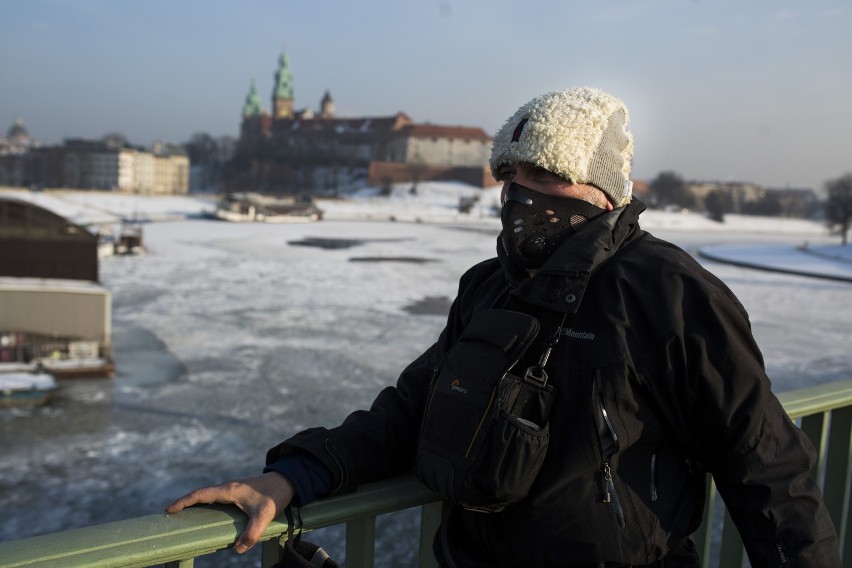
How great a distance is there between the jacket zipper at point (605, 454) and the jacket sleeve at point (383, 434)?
314 mm

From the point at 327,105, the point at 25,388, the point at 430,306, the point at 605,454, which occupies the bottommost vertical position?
the point at 25,388

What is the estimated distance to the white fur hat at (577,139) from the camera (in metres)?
1.19

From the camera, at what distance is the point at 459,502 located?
1.10m

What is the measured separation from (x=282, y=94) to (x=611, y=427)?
86.3m

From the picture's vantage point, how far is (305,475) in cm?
120

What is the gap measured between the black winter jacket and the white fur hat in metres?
0.12

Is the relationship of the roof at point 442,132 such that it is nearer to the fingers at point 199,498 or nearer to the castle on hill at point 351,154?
the castle on hill at point 351,154

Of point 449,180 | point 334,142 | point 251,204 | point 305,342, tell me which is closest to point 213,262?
point 305,342

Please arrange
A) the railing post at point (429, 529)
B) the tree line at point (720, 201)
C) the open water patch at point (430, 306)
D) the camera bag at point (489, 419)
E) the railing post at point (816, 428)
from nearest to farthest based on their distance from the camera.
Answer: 1. the camera bag at point (489, 419)
2. the railing post at point (429, 529)
3. the railing post at point (816, 428)
4. the open water patch at point (430, 306)
5. the tree line at point (720, 201)

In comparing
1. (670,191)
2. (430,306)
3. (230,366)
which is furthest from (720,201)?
(230,366)

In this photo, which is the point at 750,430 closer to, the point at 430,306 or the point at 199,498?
the point at 199,498

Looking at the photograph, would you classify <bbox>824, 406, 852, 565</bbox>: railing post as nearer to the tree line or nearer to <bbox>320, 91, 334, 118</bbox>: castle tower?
the tree line

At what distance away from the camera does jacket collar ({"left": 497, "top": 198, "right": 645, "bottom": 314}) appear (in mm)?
1118

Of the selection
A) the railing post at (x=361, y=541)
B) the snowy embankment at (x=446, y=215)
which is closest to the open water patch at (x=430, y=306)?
the railing post at (x=361, y=541)
